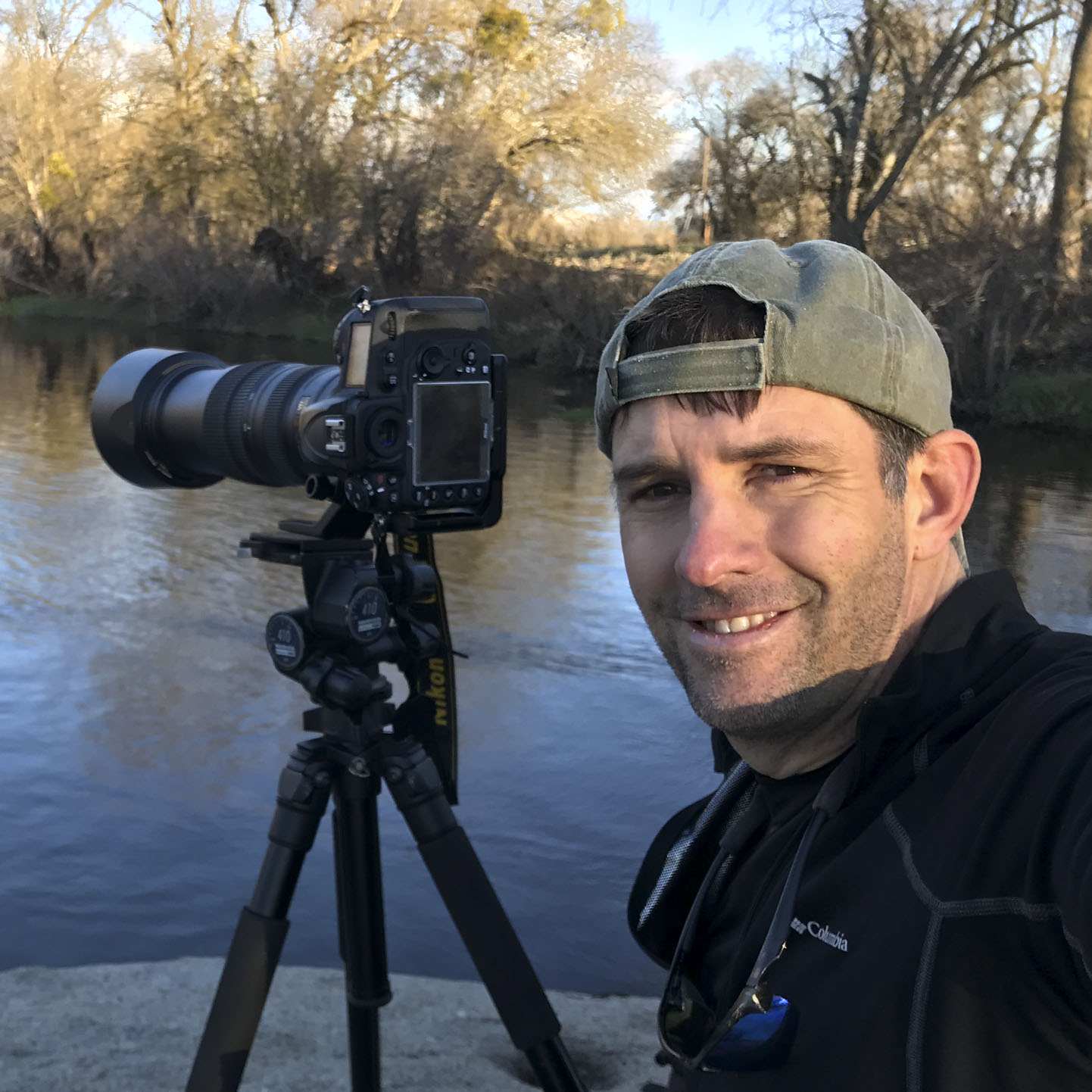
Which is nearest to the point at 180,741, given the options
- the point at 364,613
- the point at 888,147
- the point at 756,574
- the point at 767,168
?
the point at 364,613

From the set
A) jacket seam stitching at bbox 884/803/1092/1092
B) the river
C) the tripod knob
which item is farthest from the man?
the river

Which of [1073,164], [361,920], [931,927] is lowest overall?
[361,920]

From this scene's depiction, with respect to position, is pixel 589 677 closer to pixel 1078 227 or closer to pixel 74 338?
pixel 1078 227

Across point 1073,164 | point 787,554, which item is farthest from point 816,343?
point 1073,164

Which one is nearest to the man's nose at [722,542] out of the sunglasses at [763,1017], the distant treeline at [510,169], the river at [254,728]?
the sunglasses at [763,1017]

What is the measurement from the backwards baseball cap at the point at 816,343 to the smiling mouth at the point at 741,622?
0.77ft

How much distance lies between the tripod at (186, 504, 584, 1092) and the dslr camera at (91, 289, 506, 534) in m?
0.13

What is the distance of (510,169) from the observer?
26.7 m

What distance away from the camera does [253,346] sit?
21.8 meters

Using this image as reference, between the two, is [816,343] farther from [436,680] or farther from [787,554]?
[436,680]

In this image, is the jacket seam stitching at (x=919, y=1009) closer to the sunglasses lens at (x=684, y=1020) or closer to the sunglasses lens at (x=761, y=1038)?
the sunglasses lens at (x=761, y=1038)

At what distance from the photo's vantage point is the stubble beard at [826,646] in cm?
135

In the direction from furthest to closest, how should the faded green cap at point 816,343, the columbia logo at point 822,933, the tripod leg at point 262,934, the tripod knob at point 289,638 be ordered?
the tripod knob at point 289,638 → the tripod leg at point 262,934 → the faded green cap at point 816,343 → the columbia logo at point 822,933

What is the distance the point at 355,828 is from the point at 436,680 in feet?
1.31
